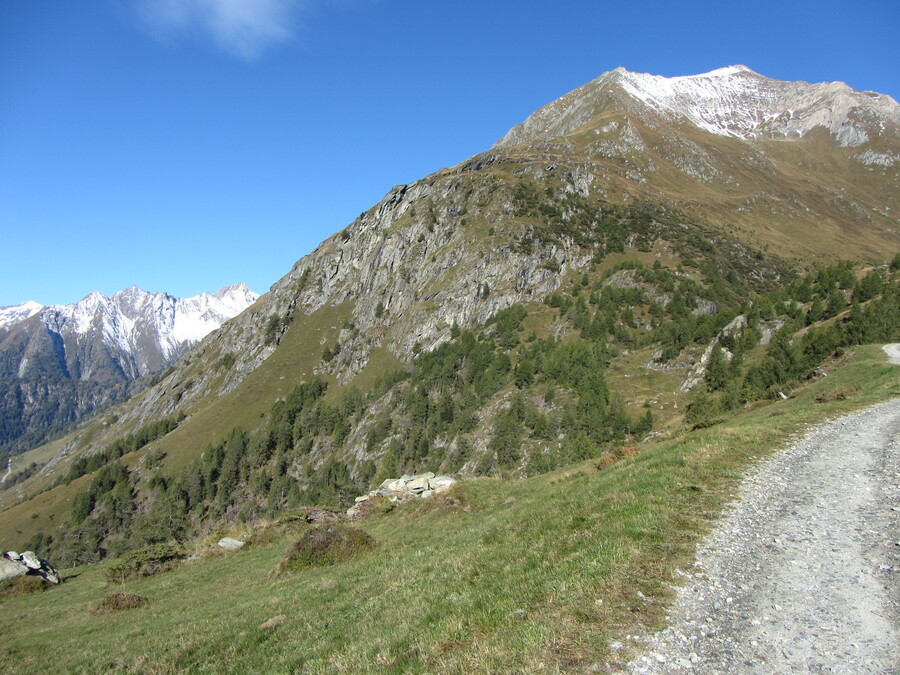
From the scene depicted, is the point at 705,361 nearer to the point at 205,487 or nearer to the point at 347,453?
the point at 347,453

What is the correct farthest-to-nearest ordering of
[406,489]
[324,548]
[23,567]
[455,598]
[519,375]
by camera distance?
[519,375]
[406,489]
[23,567]
[324,548]
[455,598]

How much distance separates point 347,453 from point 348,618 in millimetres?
151890

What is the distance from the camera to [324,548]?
23047 mm

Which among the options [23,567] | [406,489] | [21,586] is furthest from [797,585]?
[23,567]

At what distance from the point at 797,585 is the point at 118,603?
28.2 metres

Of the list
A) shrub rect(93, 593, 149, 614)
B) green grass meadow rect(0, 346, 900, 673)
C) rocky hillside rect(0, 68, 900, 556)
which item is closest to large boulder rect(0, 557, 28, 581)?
green grass meadow rect(0, 346, 900, 673)

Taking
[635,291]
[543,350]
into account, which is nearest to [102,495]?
[543,350]

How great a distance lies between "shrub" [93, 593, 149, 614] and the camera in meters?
21.8

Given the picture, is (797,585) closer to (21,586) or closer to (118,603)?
(118,603)

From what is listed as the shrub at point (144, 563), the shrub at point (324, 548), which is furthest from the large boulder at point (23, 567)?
the shrub at point (324, 548)

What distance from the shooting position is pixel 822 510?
42.1 ft

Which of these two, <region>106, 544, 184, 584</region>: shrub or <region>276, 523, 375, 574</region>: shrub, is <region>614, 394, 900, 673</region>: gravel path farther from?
<region>106, 544, 184, 584</region>: shrub

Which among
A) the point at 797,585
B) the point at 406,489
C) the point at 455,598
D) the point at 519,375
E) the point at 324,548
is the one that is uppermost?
the point at 455,598

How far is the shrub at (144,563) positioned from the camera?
29062 millimetres
